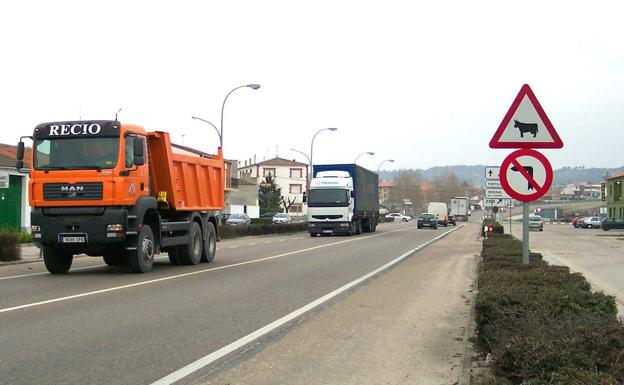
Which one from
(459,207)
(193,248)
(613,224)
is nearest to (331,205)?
(193,248)

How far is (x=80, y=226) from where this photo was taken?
534 inches

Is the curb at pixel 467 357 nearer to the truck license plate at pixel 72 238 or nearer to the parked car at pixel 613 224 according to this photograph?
the truck license plate at pixel 72 238

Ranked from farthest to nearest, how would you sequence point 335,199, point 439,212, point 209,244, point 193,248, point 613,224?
1. point 439,212
2. point 613,224
3. point 335,199
4. point 209,244
5. point 193,248

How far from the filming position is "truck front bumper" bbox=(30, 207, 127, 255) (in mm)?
13531

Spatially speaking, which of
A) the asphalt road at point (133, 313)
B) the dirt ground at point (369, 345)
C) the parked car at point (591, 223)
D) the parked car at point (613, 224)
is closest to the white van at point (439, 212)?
the parked car at point (613, 224)

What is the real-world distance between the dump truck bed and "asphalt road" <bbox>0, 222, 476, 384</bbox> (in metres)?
1.85

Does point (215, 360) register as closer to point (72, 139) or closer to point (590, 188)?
point (72, 139)

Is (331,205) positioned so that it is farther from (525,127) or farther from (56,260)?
(525,127)

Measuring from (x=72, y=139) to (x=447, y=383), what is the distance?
10.9 meters

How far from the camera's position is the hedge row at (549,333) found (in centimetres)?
443

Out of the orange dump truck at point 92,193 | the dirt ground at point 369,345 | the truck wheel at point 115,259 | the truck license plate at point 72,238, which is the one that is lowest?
the dirt ground at point 369,345

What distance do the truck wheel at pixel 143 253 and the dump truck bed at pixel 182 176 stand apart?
1260 millimetres

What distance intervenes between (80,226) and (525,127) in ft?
31.7

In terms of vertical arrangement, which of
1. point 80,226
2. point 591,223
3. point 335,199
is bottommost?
point 591,223
